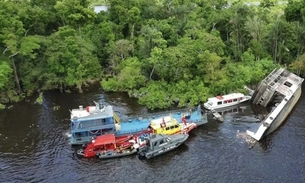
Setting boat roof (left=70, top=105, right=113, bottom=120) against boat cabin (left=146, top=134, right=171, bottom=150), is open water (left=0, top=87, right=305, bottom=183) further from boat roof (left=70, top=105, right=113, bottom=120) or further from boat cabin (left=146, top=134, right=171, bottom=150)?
boat roof (left=70, top=105, right=113, bottom=120)

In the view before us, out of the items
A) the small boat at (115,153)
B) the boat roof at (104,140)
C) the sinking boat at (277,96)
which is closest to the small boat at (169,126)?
the small boat at (115,153)

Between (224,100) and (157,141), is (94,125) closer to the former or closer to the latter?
(157,141)

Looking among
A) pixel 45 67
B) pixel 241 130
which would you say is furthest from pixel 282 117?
pixel 45 67

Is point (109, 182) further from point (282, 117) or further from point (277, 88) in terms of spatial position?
point (277, 88)

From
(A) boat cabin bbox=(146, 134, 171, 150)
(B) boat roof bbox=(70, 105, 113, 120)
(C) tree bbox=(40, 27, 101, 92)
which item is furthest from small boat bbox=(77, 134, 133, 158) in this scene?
(C) tree bbox=(40, 27, 101, 92)

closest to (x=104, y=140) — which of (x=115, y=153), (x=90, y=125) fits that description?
(x=115, y=153)

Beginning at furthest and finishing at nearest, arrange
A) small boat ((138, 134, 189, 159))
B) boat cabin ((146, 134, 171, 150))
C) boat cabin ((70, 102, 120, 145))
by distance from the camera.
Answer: boat cabin ((70, 102, 120, 145)), boat cabin ((146, 134, 171, 150)), small boat ((138, 134, 189, 159))
